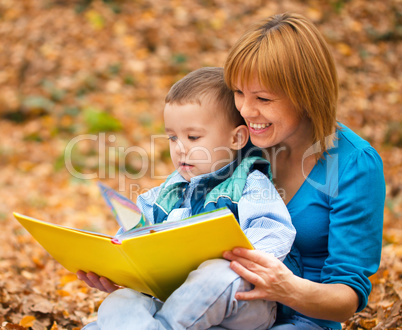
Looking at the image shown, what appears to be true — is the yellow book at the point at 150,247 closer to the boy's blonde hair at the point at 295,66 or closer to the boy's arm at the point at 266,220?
the boy's arm at the point at 266,220

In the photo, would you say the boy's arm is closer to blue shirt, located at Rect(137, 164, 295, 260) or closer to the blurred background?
blue shirt, located at Rect(137, 164, 295, 260)

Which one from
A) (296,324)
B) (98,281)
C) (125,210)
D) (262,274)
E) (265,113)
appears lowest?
(296,324)

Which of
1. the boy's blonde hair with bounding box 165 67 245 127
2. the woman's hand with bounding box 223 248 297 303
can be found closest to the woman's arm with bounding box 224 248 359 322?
the woman's hand with bounding box 223 248 297 303

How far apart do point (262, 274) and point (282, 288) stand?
90 mm

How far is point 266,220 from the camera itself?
185 centimetres

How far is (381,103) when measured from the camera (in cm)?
706

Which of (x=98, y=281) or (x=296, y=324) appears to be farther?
(x=98, y=281)

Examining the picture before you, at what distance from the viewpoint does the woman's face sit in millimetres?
1973

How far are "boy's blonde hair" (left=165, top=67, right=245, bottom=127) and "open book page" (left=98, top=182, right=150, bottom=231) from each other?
529 millimetres

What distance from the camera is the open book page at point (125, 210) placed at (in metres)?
1.85

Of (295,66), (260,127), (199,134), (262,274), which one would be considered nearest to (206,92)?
(199,134)

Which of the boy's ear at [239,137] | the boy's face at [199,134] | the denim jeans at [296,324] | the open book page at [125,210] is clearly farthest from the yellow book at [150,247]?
the boy's ear at [239,137]

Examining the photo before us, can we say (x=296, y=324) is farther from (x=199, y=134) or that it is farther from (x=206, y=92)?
(x=206, y=92)

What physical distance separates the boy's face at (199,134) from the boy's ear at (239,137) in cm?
4
